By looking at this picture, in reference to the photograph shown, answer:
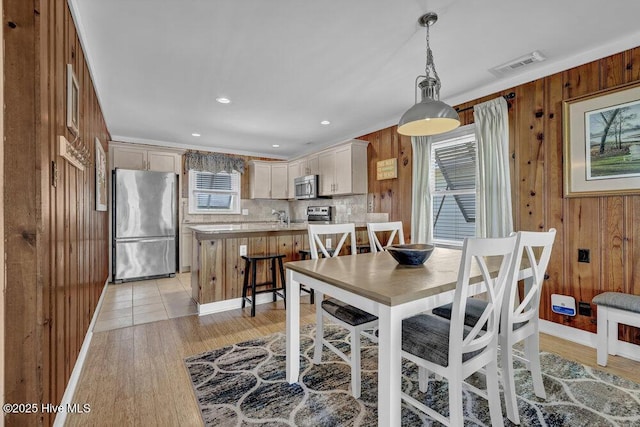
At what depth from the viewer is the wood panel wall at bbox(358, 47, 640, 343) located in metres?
2.22

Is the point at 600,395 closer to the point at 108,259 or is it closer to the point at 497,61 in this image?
the point at 497,61

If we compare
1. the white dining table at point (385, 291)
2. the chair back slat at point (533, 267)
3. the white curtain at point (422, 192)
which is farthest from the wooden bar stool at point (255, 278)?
the chair back slat at point (533, 267)

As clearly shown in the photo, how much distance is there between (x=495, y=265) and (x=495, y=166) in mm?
1490

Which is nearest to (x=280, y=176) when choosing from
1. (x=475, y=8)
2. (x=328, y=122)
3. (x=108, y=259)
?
(x=328, y=122)

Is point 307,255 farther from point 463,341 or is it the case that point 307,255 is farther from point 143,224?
point 143,224

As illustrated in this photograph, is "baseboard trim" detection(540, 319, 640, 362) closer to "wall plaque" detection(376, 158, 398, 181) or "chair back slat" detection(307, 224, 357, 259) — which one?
"chair back slat" detection(307, 224, 357, 259)

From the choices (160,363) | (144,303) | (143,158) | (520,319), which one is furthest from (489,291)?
(143,158)

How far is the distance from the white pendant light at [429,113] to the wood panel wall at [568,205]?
4.19 ft

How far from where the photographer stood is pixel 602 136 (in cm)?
232

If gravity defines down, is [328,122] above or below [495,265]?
above

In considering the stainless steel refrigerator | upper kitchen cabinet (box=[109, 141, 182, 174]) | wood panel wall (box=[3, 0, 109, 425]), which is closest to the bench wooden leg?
wood panel wall (box=[3, 0, 109, 425])

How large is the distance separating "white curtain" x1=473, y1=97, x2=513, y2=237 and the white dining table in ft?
3.68

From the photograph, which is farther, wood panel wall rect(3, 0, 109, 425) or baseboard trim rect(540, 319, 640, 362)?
baseboard trim rect(540, 319, 640, 362)

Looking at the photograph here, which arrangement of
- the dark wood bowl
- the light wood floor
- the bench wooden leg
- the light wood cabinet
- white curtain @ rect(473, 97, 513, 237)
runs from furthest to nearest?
the light wood cabinet, white curtain @ rect(473, 97, 513, 237), the bench wooden leg, the dark wood bowl, the light wood floor
